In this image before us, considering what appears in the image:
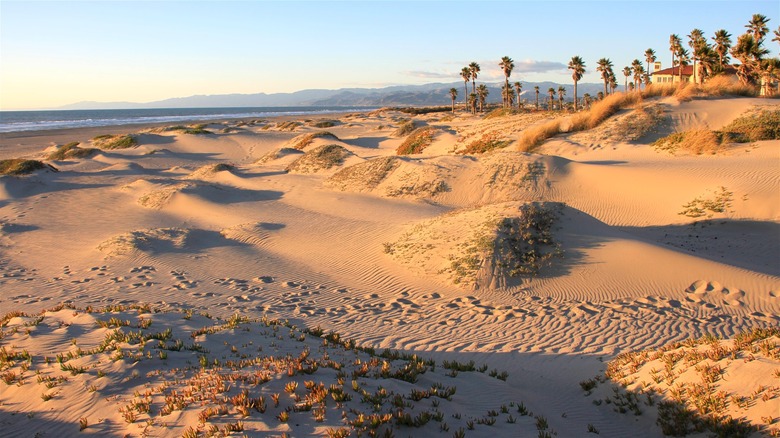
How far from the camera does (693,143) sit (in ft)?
76.0

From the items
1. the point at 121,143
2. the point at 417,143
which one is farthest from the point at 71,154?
the point at 417,143

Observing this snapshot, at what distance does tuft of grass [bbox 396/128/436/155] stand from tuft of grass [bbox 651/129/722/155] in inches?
567

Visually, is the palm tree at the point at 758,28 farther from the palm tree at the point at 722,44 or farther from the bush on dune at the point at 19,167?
the bush on dune at the point at 19,167

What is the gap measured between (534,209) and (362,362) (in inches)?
363

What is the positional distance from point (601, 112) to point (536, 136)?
4673 millimetres

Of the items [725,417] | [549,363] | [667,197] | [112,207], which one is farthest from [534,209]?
[112,207]

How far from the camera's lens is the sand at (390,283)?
494 cm

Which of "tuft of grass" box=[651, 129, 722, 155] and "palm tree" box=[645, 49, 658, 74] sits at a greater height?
"palm tree" box=[645, 49, 658, 74]

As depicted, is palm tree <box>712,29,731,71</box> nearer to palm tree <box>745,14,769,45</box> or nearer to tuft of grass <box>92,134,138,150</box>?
palm tree <box>745,14,769,45</box>

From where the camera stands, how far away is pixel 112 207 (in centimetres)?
2141

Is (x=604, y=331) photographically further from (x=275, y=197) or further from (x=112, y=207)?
(x=112, y=207)

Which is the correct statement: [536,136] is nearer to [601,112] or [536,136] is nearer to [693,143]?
[601,112]

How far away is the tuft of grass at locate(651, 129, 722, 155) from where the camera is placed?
74.2 feet

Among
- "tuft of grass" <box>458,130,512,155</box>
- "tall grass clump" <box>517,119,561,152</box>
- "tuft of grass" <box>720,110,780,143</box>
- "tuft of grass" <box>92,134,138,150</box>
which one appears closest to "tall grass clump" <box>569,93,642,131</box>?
"tall grass clump" <box>517,119,561,152</box>
